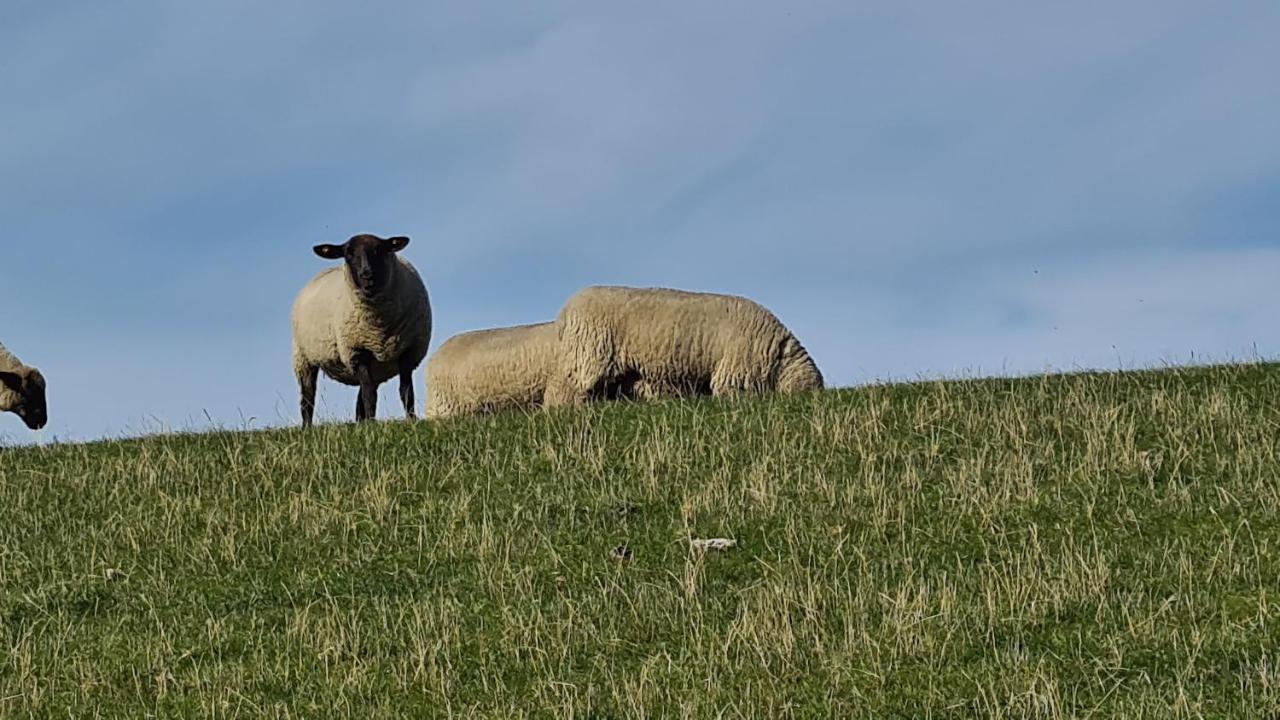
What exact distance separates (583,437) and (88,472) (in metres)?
5.07

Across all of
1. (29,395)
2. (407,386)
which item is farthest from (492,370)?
(29,395)

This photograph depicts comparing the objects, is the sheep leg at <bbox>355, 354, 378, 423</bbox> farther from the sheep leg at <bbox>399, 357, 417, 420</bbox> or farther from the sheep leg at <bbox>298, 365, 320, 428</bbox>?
the sheep leg at <bbox>298, 365, 320, 428</bbox>

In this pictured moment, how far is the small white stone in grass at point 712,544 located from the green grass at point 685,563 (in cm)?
13

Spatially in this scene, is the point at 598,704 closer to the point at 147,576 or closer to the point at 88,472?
the point at 147,576

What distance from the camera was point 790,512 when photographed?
1179cm

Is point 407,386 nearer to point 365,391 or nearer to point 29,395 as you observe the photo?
point 365,391

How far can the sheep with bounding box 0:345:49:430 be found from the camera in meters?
27.2

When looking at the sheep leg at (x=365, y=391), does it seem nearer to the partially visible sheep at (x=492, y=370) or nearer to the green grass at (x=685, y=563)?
the partially visible sheep at (x=492, y=370)

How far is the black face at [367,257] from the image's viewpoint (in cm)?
2092

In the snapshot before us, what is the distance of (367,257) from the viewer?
21.0 metres

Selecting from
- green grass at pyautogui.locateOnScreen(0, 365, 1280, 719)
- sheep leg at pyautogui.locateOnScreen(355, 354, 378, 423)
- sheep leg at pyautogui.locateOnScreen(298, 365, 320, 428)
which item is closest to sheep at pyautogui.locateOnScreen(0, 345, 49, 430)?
sheep leg at pyautogui.locateOnScreen(298, 365, 320, 428)

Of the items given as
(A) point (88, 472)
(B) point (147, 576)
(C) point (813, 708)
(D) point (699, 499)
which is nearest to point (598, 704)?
(C) point (813, 708)

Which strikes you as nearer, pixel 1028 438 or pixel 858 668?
pixel 858 668

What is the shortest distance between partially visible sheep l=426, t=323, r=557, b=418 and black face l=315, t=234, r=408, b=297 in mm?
1707
